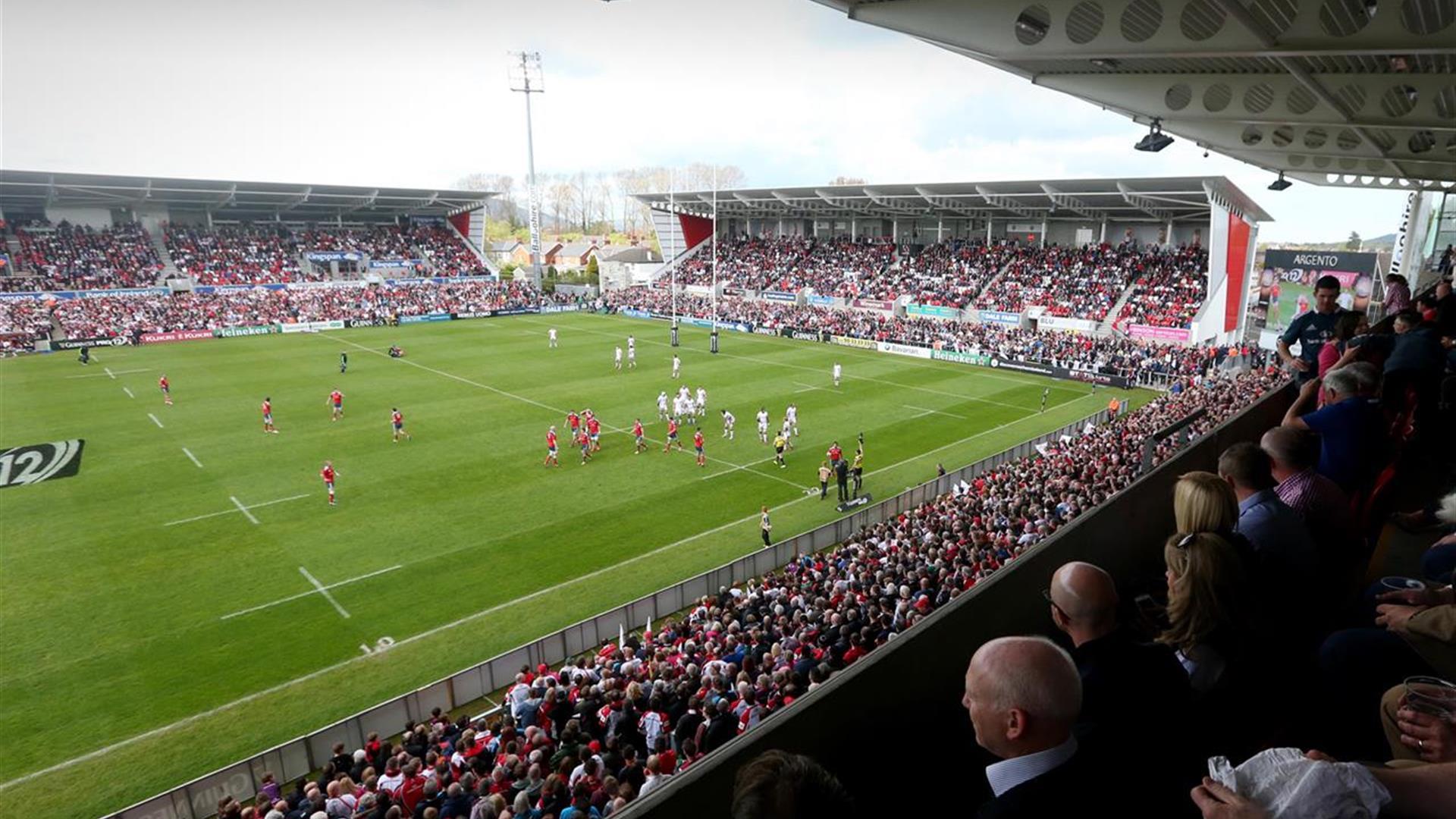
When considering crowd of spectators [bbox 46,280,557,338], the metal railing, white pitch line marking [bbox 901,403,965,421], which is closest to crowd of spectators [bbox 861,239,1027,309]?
white pitch line marking [bbox 901,403,965,421]

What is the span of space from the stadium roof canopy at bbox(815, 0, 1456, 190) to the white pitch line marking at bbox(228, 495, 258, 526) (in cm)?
1882

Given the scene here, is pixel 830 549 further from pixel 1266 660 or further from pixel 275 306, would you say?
pixel 275 306

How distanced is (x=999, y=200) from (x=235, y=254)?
59.1m

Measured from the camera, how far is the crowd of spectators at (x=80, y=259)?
51.2m

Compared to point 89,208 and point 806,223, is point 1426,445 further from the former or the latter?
point 89,208

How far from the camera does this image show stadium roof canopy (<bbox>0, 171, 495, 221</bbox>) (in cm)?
5141

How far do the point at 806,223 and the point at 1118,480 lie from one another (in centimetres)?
5805

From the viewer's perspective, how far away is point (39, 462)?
2320cm

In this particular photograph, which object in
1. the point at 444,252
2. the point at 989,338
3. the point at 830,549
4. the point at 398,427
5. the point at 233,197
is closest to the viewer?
the point at 830,549

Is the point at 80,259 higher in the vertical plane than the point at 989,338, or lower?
higher

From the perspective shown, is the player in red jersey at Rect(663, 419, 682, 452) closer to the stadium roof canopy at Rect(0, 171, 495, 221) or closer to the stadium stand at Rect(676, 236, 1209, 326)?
the stadium stand at Rect(676, 236, 1209, 326)

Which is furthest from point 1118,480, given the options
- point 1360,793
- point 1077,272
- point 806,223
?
point 806,223

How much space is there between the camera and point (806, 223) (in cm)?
6794

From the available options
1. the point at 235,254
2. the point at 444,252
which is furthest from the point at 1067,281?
the point at 235,254
